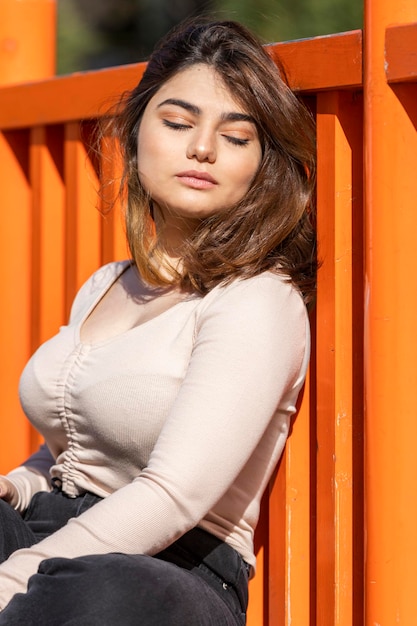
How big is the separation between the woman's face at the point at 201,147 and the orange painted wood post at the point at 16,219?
91 cm

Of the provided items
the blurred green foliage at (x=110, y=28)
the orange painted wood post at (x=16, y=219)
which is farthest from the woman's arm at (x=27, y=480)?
the blurred green foliage at (x=110, y=28)

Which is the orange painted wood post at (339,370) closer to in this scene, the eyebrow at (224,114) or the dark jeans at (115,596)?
the eyebrow at (224,114)

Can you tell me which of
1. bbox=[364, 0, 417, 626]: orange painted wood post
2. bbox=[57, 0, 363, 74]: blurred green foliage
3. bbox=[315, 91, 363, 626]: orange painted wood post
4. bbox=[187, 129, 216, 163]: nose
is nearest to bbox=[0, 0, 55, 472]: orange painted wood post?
bbox=[187, 129, 216, 163]: nose

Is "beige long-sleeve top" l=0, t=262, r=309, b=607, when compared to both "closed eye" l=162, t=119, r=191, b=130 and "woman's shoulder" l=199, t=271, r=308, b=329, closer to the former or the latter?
"woman's shoulder" l=199, t=271, r=308, b=329

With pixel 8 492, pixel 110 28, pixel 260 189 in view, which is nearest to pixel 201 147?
pixel 260 189

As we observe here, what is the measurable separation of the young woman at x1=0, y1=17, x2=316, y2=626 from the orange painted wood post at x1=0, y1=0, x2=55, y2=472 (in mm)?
548

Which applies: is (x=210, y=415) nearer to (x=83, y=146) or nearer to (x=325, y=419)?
(x=325, y=419)

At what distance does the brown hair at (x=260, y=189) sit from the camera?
2047 mm

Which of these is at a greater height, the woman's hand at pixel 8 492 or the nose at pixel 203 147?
the nose at pixel 203 147

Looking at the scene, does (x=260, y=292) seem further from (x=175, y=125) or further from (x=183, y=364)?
(x=175, y=125)

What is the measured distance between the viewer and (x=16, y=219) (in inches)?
117

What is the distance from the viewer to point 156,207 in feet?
7.42

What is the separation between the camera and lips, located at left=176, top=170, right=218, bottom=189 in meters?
2.08

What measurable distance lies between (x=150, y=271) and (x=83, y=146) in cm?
63
